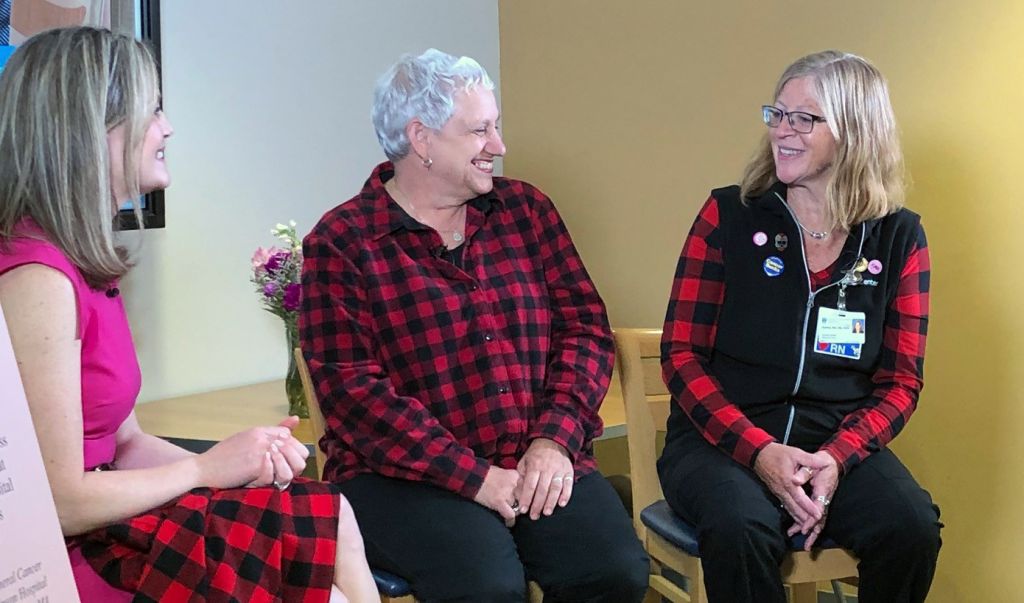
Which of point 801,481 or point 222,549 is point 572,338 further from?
point 222,549

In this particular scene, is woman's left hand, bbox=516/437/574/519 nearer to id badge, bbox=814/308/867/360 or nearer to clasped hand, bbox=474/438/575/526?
clasped hand, bbox=474/438/575/526

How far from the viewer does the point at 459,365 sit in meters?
2.15

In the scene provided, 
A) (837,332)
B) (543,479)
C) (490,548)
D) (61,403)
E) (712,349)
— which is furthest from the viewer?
(712,349)

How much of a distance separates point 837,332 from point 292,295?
1.27 meters

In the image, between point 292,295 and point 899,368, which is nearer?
point 899,368

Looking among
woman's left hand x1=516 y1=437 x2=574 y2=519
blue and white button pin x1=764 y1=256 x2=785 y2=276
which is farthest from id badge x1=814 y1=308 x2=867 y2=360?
woman's left hand x1=516 y1=437 x2=574 y2=519

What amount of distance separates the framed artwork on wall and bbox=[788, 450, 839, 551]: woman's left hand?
144 centimetres

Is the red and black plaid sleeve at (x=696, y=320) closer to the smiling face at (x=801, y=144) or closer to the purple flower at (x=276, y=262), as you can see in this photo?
the smiling face at (x=801, y=144)

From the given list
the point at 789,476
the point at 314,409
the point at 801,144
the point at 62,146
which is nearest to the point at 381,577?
the point at 314,409

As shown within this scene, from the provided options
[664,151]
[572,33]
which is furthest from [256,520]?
[572,33]

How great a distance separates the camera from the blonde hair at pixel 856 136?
227 centimetres

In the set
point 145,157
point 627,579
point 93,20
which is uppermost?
point 93,20

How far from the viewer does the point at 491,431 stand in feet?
7.01

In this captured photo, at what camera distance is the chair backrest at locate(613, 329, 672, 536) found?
7.82 feet
